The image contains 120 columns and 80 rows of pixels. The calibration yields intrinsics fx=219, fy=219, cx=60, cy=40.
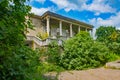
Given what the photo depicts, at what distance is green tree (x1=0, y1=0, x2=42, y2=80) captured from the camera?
293cm

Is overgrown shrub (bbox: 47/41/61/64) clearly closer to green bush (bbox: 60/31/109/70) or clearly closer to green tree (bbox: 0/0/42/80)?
green bush (bbox: 60/31/109/70)

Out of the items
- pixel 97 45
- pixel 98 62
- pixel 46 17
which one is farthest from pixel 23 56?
pixel 46 17

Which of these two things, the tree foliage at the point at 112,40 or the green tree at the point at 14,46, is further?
the tree foliage at the point at 112,40

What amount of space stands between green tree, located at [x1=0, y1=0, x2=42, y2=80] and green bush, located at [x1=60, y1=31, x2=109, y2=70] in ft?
49.1

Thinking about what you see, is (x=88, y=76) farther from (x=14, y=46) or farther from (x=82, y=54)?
(x=14, y=46)

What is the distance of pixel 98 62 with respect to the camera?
62.1 ft

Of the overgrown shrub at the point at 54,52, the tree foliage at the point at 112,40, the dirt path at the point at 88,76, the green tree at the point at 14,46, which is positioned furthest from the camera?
the tree foliage at the point at 112,40

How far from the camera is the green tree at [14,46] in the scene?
2.93 meters

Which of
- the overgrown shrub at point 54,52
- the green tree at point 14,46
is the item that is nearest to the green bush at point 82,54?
the overgrown shrub at point 54,52

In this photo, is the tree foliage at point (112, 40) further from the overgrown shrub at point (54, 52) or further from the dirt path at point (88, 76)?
the dirt path at point (88, 76)

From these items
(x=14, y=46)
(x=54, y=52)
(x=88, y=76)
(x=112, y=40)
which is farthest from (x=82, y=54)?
(x=14, y=46)

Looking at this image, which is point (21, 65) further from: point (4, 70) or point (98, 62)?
point (98, 62)

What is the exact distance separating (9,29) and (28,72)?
72cm

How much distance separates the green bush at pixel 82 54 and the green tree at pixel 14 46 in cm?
1497
